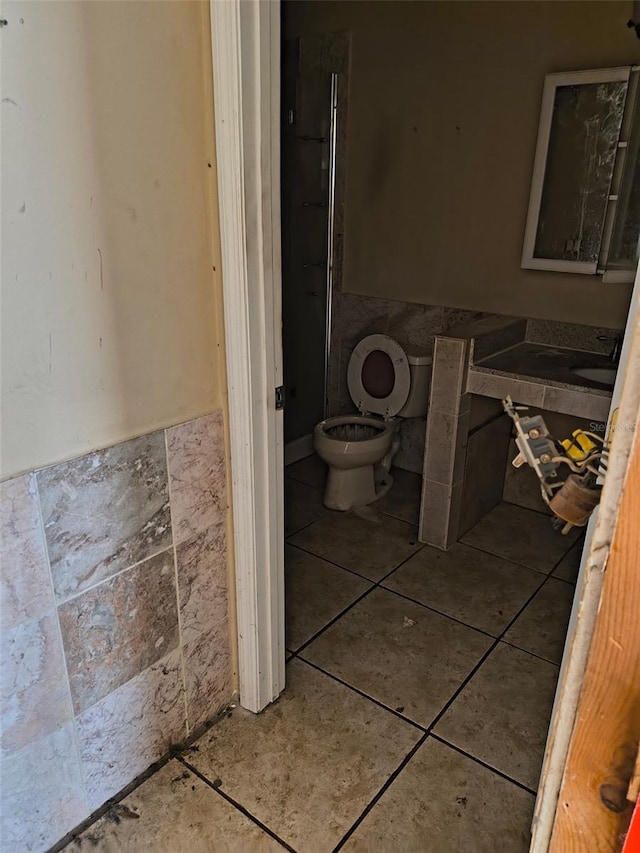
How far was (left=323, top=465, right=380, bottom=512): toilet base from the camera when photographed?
116 inches

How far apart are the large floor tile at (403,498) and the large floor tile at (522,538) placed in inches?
11.8

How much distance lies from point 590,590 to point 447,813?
1.28m

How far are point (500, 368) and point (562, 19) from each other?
1.38 m

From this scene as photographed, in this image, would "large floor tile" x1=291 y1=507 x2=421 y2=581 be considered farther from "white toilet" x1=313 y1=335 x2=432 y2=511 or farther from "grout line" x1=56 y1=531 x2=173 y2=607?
"grout line" x1=56 y1=531 x2=173 y2=607

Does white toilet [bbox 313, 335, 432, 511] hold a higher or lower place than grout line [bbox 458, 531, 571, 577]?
higher

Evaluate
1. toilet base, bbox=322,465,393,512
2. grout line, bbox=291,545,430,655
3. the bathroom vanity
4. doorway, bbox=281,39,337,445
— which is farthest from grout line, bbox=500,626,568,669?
doorway, bbox=281,39,337,445

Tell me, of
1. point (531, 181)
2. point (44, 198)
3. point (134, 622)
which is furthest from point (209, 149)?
point (531, 181)

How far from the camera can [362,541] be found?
2.69 m

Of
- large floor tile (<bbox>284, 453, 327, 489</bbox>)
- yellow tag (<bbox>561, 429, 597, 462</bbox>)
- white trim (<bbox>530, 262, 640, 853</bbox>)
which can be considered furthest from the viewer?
large floor tile (<bbox>284, 453, 327, 489</bbox>)

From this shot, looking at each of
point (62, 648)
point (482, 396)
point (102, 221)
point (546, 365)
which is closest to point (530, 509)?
point (482, 396)

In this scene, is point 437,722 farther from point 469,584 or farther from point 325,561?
point 325,561

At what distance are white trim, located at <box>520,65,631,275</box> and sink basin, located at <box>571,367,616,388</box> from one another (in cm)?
41

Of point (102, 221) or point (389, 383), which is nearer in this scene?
point (102, 221)

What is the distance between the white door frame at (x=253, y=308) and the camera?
1.25 meters
